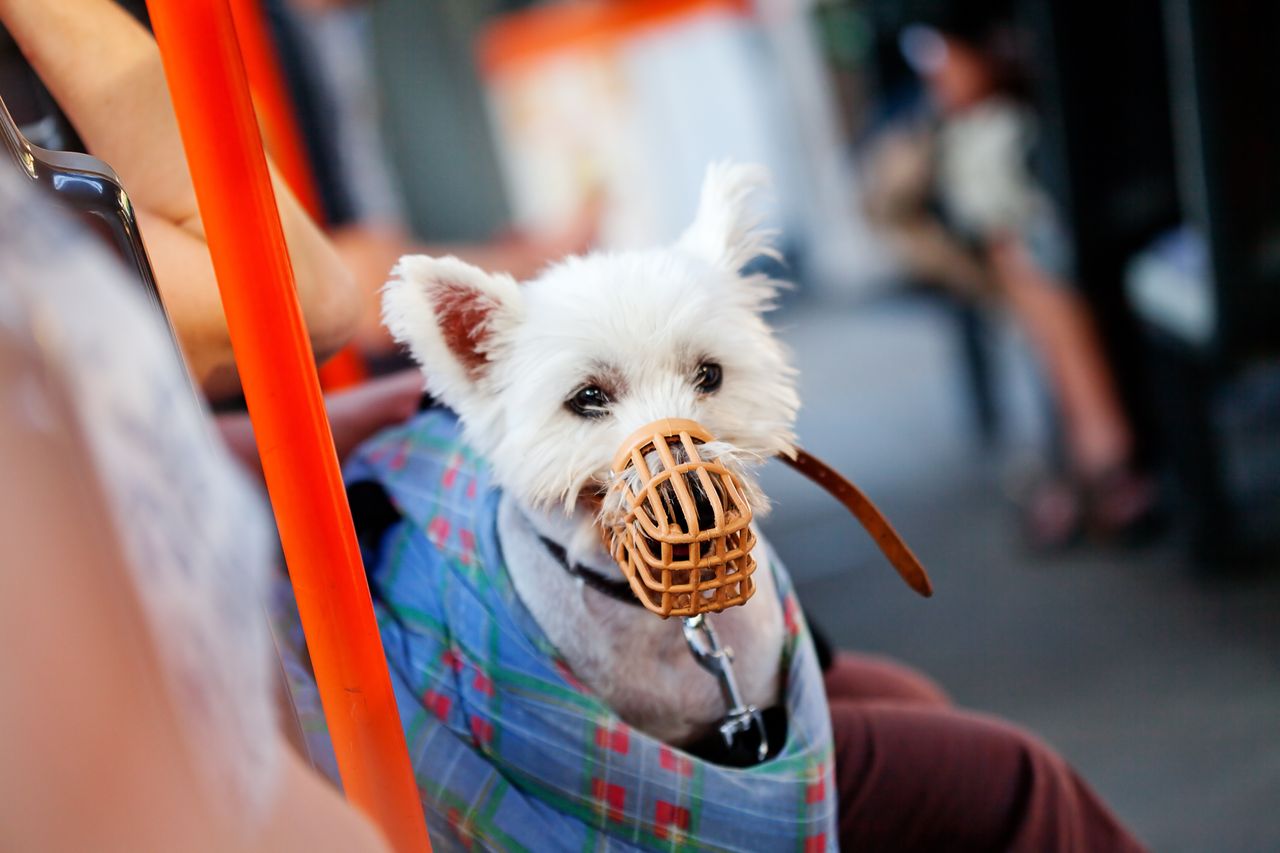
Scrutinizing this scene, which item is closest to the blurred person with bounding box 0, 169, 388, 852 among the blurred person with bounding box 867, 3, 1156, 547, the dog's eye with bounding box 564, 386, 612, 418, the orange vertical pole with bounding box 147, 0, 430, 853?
the orange vertical pole with bounding box 147, 0, 430, 853

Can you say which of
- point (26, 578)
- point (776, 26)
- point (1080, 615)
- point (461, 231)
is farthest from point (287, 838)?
point (776, 26)

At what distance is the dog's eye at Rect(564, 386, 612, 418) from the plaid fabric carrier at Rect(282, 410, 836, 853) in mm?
62

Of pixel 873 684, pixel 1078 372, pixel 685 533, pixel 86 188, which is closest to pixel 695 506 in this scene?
pixel 685 533

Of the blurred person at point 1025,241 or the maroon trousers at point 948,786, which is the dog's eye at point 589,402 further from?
the blurred person at point 1025,241

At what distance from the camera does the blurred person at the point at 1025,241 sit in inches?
76.2

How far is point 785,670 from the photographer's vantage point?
467 millimetres

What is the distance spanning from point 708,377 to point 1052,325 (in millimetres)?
1759

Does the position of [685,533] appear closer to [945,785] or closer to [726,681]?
[726,681]

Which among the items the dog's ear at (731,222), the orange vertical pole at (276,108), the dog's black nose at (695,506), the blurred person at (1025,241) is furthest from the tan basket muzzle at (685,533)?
the blurred person at (1025,241)

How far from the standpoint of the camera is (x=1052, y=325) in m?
2.02

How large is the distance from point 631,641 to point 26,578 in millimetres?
259

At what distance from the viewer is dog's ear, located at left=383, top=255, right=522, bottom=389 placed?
1.37 ft

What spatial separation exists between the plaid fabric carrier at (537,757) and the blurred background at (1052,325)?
24cm

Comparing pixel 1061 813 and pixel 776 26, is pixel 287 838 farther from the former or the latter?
pixel 776 26
